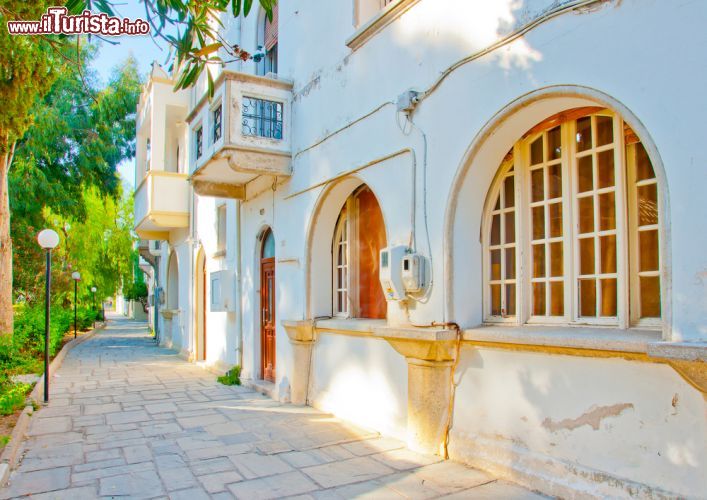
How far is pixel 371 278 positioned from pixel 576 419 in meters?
3.54

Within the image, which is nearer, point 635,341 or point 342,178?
point 635,341

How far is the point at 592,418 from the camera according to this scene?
388cm

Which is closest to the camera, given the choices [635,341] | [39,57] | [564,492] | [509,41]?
[635,341]

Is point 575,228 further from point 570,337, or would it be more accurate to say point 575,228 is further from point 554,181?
point 570,337

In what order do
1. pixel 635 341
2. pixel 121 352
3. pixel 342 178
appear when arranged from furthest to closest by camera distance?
pixel 121 352 < pixel 342 178 < pixel 635 341

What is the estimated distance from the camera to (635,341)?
3502 millimetres

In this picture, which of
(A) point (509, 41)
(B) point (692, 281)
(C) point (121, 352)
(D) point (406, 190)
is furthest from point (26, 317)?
(B) point (692, 281)

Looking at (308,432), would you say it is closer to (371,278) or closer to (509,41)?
(371,278)

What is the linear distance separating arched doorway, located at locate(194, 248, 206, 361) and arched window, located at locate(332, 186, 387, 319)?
265 inches

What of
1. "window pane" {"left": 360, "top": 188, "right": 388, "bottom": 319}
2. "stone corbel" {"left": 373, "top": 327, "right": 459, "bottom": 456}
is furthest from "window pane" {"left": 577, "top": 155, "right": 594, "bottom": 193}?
"window pane" {"left": 360, "top": 188, "right": 388, "bottom": 319}

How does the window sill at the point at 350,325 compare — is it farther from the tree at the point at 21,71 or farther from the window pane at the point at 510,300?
the tree at the point at 21,71

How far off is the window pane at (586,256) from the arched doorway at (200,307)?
10654mm

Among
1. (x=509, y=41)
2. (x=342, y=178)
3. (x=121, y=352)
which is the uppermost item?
(x=509, y=41)

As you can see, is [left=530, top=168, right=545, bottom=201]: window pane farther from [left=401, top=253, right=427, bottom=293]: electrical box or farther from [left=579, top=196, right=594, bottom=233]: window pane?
[left=401, top=253, right=427, bottom=293]: electrical box
